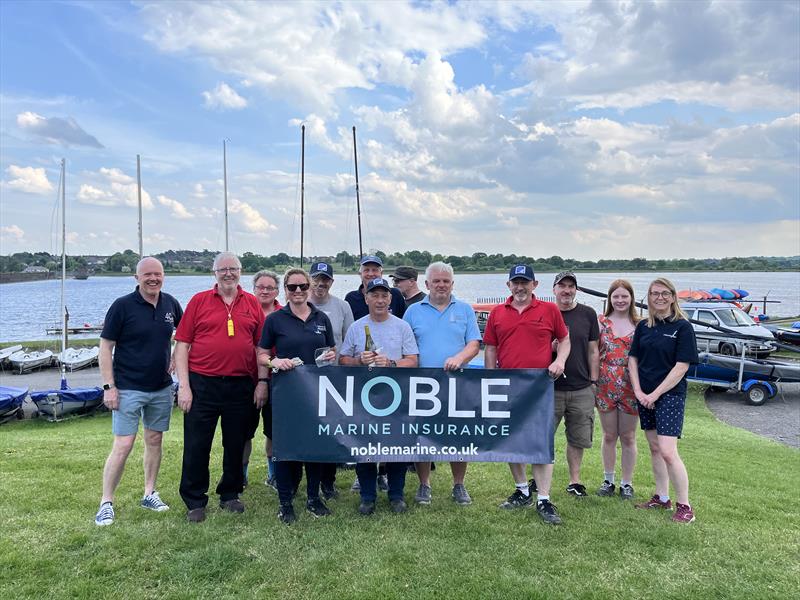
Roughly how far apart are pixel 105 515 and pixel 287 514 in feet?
5.00

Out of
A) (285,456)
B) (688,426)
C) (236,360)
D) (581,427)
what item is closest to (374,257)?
(236,360)

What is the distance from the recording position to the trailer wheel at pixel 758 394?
14.9 m

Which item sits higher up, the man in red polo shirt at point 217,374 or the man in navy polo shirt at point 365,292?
the man in navy polo shirt at point 365,292

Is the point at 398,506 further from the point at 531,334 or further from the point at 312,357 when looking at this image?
the point at 531,334

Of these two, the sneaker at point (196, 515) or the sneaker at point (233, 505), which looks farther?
the sneaker at point (233, 505)

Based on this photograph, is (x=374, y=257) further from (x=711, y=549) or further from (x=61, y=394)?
(x=61, y=394)

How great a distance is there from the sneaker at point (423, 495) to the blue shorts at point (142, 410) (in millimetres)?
2349

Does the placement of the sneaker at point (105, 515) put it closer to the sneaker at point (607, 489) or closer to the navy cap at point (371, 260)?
the navy cap at point (371, 260)

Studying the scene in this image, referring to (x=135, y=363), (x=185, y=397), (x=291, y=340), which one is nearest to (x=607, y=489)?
(x=291, y=340)

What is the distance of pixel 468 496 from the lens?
5145 millimetres

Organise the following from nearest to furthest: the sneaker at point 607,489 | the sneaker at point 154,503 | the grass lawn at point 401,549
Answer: the grass lawn at point 401,549
the sneaker at point 154,503
the sneaker at point 607,489

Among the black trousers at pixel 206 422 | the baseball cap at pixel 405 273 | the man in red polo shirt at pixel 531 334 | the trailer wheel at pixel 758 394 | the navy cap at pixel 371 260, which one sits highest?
the navy cap at pixel 371 260

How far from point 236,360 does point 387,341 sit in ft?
4.29

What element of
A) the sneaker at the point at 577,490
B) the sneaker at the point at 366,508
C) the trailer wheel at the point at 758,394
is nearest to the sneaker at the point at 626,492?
the sneaker at the point at 577,490
